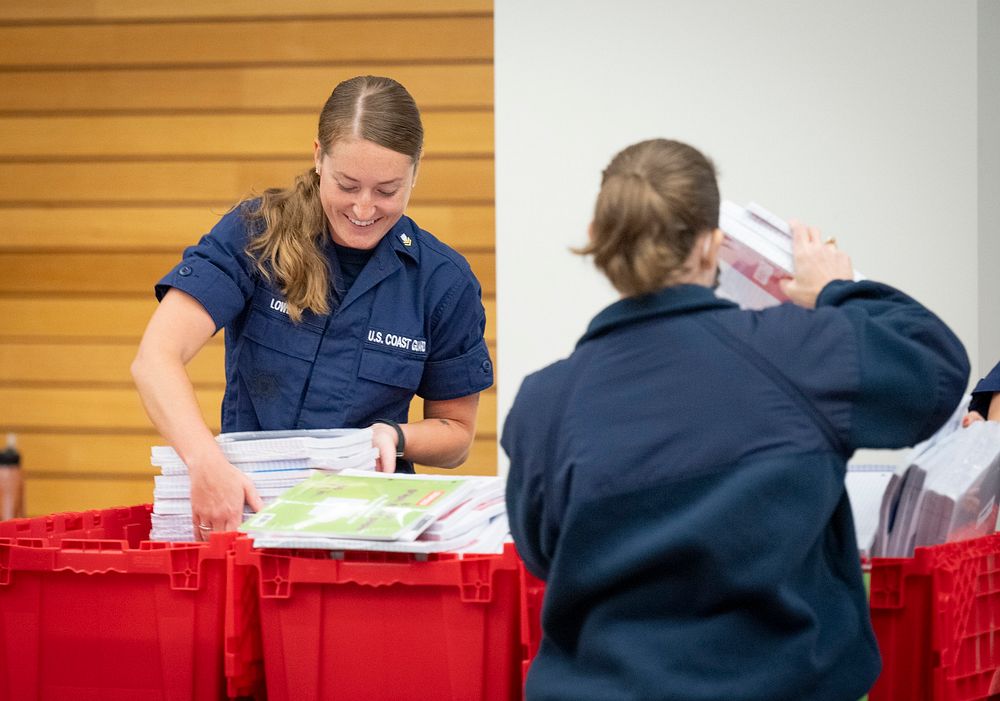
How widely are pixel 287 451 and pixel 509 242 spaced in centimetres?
230

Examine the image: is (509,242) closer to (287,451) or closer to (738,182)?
(738,182)

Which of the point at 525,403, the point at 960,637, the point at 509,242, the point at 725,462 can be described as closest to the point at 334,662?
the point at 525,403

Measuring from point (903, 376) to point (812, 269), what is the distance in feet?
0.84

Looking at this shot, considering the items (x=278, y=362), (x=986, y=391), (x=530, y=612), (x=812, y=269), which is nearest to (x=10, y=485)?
(x=278, y=362)

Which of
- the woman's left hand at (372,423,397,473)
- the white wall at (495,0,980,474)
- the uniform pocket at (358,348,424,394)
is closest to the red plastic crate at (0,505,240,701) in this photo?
the woman's left hand at (372,423,397,473)

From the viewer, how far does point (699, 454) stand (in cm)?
110

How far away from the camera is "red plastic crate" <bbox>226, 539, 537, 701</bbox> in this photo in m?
1.44

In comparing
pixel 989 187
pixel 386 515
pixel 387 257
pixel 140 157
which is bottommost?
pixel 386 515

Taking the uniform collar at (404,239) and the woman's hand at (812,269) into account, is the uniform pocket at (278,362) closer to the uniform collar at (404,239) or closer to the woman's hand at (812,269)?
the uniform collar at (404,239)

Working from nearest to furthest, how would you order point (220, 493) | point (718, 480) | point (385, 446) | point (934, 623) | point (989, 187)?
point (718, 480) < point (934, 623) < point (220, 493) < point (385, 446) < point (989, 187)

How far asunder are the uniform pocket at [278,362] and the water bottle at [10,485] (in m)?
2.34

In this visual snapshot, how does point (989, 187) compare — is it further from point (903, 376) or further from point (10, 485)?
point (10, 485)

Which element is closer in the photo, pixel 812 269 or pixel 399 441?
pixel 812 269

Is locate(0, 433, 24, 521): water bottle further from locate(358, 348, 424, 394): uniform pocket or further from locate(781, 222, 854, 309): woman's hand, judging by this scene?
locate(781, 222, 854, 309): woman's hand
